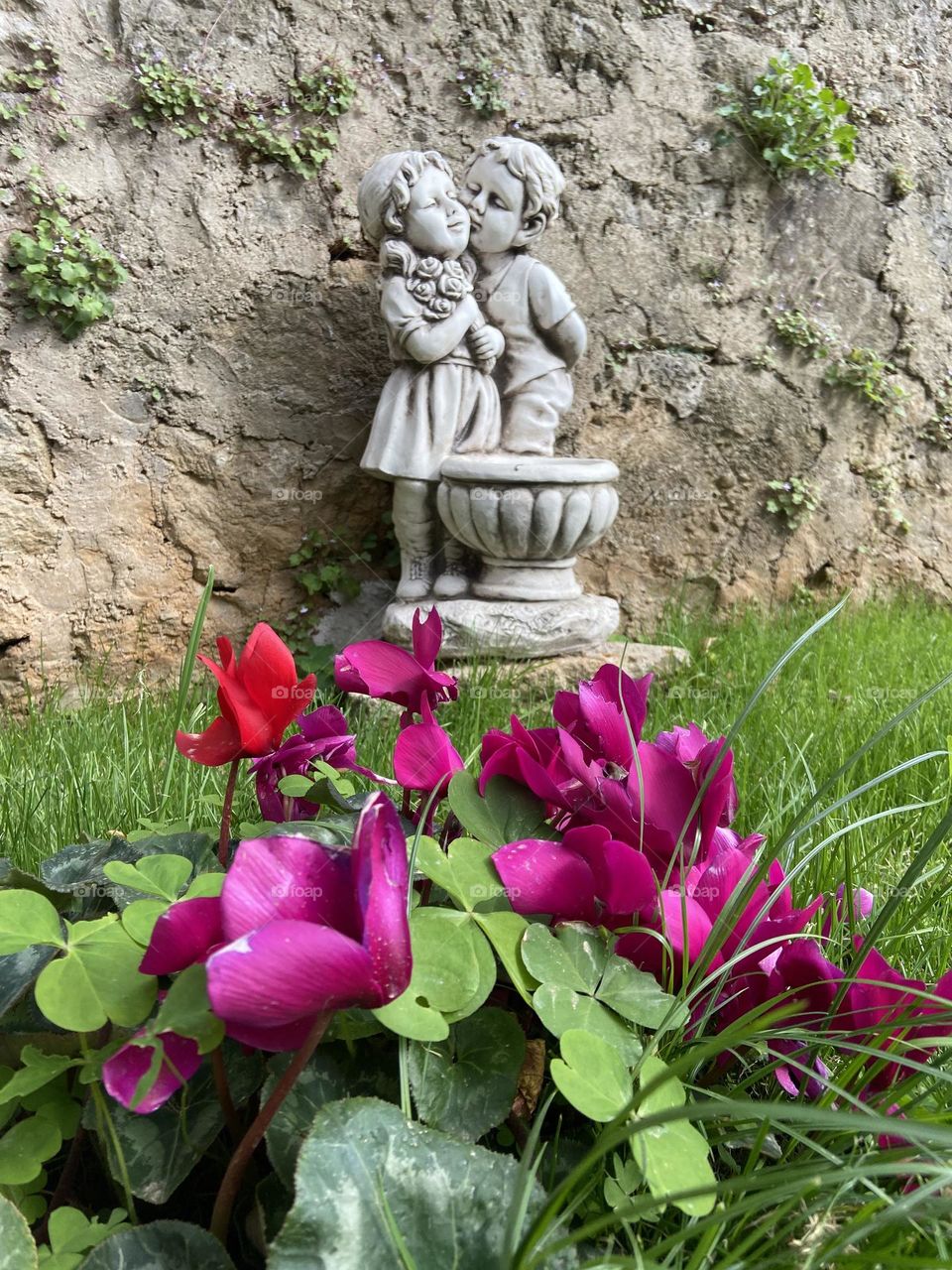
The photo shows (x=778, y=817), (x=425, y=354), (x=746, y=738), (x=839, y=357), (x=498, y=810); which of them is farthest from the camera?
(x=839, y=357)

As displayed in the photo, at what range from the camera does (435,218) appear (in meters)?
3.04

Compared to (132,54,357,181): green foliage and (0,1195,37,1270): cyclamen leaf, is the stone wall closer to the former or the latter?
(132,54,357,181): green foliage

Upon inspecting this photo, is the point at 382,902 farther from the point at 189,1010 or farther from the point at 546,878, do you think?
the point at 546,878

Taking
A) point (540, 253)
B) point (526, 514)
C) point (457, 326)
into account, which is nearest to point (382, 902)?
point (526, 514)

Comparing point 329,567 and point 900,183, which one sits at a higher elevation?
point 900,183

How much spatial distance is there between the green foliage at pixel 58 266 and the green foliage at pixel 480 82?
1.66m

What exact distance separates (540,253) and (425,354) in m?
1.11

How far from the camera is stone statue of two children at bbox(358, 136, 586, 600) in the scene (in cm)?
308

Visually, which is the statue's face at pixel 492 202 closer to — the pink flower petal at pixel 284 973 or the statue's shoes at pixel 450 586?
the statue's shoes at pixel 450 586

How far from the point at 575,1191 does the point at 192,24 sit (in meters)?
3.95

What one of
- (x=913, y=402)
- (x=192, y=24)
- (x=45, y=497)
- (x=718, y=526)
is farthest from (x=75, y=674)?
(x=913, y=402)

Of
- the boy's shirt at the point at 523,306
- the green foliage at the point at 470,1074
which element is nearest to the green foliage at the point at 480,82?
the boy's shirt at the point at 523,306

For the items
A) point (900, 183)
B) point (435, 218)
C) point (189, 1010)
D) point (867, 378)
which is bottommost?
point (189, 1010)

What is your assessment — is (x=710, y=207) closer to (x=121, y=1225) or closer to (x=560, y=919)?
(x=560, y=919)
